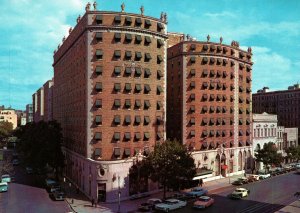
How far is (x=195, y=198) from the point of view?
59.2 meters

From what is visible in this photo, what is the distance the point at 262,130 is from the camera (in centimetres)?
9775

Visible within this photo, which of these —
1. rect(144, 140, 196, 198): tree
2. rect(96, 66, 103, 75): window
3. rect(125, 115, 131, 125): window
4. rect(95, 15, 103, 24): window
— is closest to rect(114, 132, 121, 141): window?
rect(125, 115, 131, 125): window

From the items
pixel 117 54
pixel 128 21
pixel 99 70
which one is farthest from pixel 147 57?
pixel 99 70

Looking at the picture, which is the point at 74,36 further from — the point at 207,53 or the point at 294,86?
the point at 294,86

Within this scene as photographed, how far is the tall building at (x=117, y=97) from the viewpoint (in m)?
59.2

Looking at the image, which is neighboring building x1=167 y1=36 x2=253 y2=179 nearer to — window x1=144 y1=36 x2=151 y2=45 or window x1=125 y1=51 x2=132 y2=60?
window x1=144 y1=36 x2=151 y2=45

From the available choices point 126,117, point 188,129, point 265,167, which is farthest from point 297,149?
point 126,117

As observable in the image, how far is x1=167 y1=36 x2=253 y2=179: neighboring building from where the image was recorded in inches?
3073

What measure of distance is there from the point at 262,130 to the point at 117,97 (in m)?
56.5

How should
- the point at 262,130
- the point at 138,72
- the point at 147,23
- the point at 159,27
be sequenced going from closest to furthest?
the point at 138,72 → the point at 147,23 → the point at 159,27 → the point at 262,130

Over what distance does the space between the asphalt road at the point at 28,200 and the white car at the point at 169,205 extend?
15.1m

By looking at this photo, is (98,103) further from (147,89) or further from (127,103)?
(147,89)

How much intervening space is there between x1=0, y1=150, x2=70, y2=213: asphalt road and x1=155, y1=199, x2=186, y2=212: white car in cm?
1508

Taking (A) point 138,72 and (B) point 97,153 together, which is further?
(A) point 138,72
